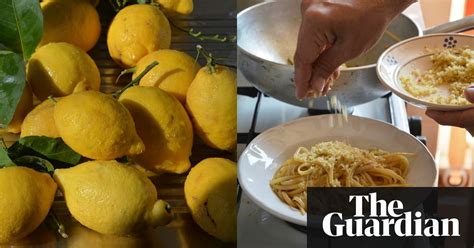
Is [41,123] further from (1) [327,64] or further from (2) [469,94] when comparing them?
(2) [469,94]

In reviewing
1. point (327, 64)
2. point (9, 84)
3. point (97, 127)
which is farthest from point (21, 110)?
point (327, 64)

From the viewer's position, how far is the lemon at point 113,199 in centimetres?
70

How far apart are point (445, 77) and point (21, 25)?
519mm

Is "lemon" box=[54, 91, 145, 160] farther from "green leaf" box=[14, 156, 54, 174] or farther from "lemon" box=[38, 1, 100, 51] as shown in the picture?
"lemon" box=[38, 1, 100, 51]

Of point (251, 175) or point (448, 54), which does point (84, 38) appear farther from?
point (448, 54)

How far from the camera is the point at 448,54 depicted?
2.66 ft

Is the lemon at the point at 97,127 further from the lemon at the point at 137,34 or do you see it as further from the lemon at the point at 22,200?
the lemon at the point at 137,34

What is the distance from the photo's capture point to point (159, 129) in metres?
0.77

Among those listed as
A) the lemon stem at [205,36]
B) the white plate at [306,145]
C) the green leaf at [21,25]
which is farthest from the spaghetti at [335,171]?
the green leaf at [21,25]

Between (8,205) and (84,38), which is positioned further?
(84,38)

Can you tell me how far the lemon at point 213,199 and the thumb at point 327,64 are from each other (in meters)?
0.17

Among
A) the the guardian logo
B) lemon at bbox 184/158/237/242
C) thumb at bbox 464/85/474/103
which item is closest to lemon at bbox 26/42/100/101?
lemon at bbox 184/158/237/242

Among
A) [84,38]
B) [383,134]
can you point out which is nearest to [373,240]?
[383,134]

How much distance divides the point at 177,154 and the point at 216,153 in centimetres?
7
